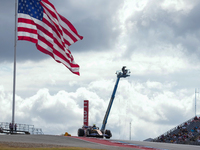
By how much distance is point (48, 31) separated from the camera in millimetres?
25625

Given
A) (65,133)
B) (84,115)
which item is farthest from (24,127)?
(84,115)

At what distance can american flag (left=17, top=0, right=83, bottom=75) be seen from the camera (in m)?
25.2

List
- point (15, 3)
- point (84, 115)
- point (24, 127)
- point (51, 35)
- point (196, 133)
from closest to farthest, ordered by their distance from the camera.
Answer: point (51, 35) < point (15, 3) < point (24, 127) < point (196, 133) < point (84, 115)

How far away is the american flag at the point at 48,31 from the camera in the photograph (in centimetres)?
2517

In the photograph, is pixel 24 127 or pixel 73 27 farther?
pixel 24 127

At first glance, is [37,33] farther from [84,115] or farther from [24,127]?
[84,115]

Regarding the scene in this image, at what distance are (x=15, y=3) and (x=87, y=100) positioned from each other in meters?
36.3

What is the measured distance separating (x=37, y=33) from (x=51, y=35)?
0.94 meters

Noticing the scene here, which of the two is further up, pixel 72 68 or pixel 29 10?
pixel 29 10

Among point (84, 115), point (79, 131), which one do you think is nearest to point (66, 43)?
point (79, 131)

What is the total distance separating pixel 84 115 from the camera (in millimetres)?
63469

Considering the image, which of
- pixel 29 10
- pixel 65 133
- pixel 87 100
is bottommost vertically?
pixel 65 133

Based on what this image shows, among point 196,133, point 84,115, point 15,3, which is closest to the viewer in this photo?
point 15,3

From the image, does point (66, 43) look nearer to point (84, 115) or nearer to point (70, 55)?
point (70, 55)
